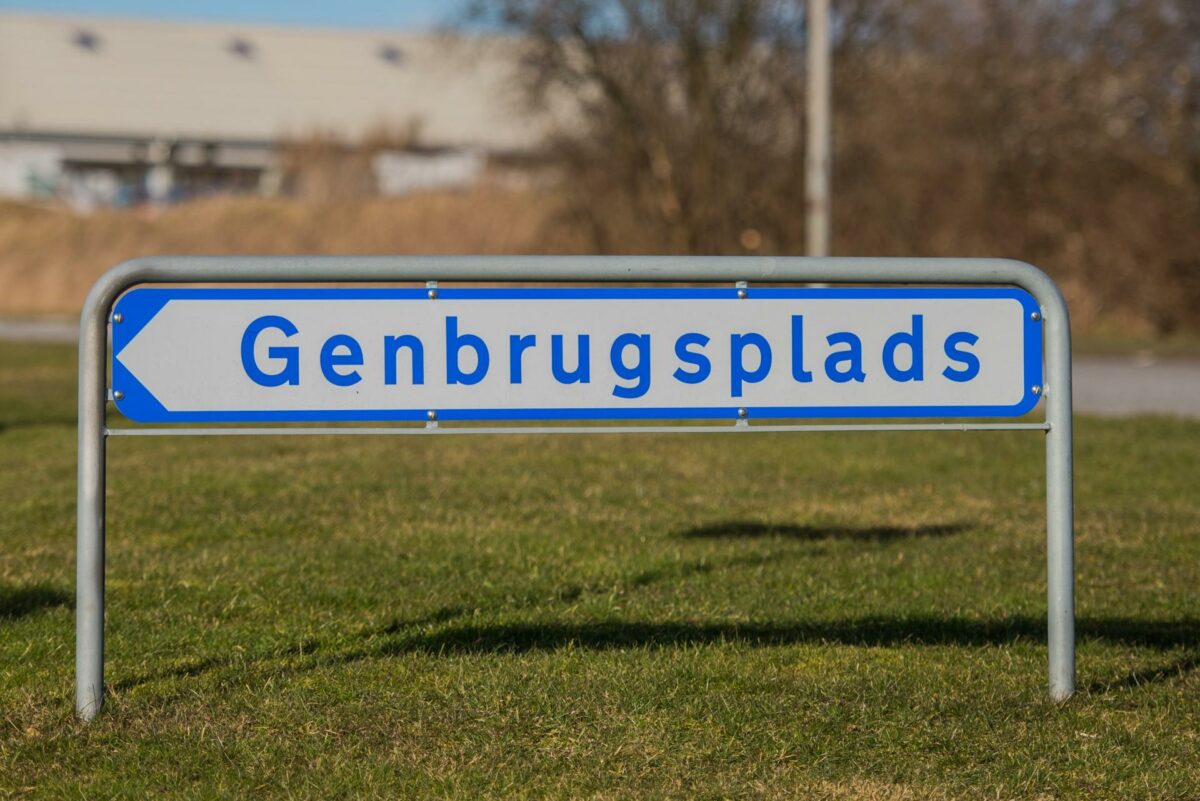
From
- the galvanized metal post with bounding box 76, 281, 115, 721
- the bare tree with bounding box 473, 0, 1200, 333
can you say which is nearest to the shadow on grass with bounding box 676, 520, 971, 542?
the galvanized metal post with bounding box 76, 281, 115, 721

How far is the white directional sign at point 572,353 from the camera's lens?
4.32 m

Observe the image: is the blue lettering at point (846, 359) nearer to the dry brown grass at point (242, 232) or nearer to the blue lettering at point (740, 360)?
the blue lettering at point (740, 360)

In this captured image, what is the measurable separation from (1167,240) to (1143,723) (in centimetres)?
2019

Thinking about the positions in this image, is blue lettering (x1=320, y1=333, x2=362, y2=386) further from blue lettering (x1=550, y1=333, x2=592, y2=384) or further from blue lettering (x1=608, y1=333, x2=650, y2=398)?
blue lettering (x1=608, y1=333, x2=650, y2=398)

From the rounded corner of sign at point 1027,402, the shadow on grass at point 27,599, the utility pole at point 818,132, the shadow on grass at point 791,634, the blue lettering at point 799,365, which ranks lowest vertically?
the shadow on grass at point 791,634

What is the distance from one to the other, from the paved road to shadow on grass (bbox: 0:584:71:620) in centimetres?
940

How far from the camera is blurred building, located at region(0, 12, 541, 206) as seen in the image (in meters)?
56.7

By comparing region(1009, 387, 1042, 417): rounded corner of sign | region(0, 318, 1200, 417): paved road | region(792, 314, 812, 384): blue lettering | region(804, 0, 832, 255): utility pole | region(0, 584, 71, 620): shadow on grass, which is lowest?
region(0, 584, 71, 620): shadow on grass

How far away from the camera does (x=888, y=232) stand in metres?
25.4

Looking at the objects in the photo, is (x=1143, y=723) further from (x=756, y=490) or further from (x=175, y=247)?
(x=175, y=247)

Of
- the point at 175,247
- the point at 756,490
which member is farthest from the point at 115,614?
the point at 175,247

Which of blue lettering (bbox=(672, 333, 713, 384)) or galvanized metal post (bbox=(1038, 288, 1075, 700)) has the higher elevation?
blue lettering (bbox=(672, 333, 713, 384))

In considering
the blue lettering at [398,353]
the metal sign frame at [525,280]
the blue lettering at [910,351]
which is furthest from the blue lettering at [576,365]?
the blue lettering at [910,351]

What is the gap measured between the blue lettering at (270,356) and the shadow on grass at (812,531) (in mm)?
3108
